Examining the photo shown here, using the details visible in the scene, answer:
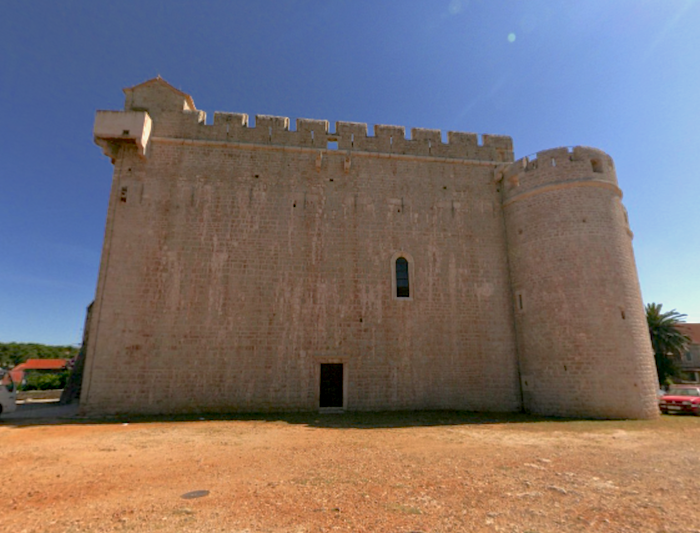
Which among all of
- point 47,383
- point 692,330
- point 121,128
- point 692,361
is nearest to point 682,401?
point 121,128

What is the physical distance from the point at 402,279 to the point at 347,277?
89.0 inches

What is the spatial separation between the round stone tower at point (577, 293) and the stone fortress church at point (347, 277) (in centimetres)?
6

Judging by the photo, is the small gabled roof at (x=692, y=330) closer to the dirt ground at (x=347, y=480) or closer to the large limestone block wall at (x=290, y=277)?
the large limestone block wall at (x=290, y=277)

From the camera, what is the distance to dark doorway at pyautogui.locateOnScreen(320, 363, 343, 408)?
1305 cm

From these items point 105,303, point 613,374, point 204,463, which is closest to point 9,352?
point 105,303

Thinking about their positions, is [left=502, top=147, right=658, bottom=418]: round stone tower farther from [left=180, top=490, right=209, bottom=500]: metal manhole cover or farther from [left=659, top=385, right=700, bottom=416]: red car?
[left=180, top=490, right=209, bottom=500]: metal manhole cover

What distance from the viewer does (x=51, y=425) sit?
10.2 metres

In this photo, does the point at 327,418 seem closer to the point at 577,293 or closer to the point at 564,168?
the point at 577,293

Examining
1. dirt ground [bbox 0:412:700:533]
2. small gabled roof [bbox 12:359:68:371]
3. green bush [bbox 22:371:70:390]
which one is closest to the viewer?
dirt ground [bbox 0:412:700:533]

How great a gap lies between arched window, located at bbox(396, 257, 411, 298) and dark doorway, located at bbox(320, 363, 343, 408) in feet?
12.4

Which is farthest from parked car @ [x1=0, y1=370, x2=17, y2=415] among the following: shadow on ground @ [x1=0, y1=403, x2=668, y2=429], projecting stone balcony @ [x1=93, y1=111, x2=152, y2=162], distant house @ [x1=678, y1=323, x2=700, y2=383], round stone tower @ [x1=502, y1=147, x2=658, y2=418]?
distant house @ [x1=678, y1=323, x2=700, y2=383]

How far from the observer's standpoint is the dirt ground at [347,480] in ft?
12.6

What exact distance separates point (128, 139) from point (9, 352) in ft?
247

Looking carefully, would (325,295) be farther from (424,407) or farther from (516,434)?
(516,434)
